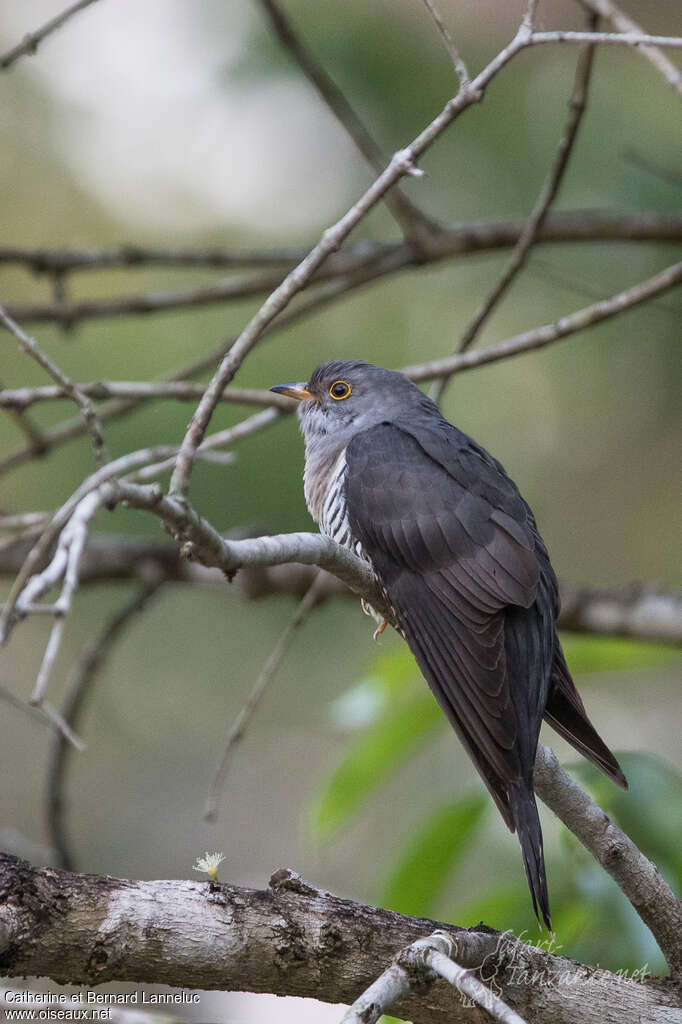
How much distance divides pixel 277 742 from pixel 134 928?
6635 mm

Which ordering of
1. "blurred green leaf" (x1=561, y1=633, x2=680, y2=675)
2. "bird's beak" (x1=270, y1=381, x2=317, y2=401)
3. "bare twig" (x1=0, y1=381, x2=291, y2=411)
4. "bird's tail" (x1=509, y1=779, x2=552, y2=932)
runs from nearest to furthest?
"bird's tail" (x1=509, y1=779, x2=552, y2=932) < "bare twig" (x1=0, y1=381, x2=291, y2=411) < "blurred green leaf" (x1=561, y1=633, x2=680, y2=675) < "bird's beak" (x1=270, y1=381, x2=317, y2=401)

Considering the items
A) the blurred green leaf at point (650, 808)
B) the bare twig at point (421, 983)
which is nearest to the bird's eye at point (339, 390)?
the blurred green leaf at point (650, 808)

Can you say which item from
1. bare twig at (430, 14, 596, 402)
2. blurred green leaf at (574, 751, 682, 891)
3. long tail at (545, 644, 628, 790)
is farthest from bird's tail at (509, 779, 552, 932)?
bare twig at (430, 14, 596, 402)

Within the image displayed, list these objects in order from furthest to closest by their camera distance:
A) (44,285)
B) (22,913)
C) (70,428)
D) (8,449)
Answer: (44,285), (8,449), (70,428), (22,913)

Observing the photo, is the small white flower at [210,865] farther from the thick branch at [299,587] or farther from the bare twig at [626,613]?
the bare twig at [626,613]

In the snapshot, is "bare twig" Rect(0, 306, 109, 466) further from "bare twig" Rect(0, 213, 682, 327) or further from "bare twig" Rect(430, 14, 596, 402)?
"bare twig" Rect(0, 213, 682, 327)

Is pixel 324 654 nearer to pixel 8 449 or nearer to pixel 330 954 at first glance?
pixel 8 449

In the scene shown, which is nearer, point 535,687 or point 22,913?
point 22,913

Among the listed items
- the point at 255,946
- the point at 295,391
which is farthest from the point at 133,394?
the point at 255,946

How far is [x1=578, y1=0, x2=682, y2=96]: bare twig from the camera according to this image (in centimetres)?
307

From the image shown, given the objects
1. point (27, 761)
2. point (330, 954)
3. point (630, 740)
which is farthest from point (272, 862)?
point (330, 954)

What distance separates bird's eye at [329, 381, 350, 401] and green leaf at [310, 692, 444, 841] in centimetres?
135

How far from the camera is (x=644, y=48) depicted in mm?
3066

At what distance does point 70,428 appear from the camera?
4273 mm
